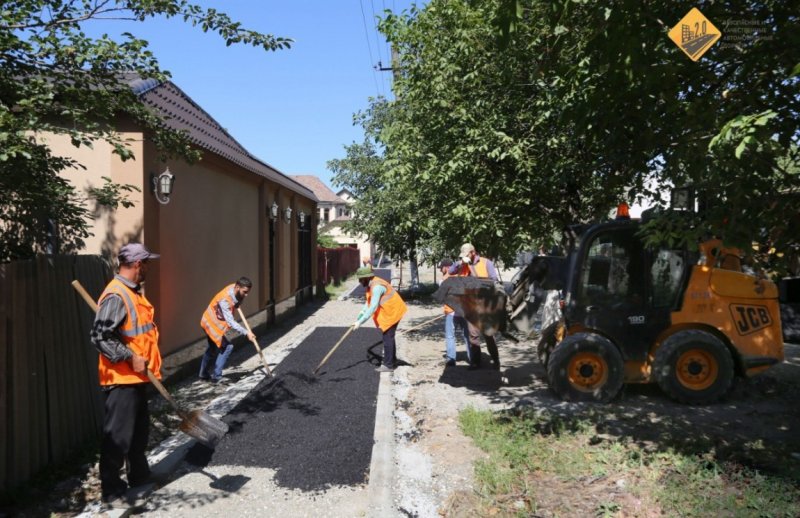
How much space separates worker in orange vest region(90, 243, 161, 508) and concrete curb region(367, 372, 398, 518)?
1.74 m

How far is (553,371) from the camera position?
609 cm

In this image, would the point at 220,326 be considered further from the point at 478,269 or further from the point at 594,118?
the point at 594,118

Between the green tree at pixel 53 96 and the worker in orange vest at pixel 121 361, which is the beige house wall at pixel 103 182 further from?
the worker in orange vest at pixel 121 361

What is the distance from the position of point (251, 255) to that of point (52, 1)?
772 cm

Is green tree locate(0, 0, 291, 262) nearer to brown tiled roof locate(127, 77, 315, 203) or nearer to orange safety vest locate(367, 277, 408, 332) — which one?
brown tiled roof locate(127, 77, 315, 203)

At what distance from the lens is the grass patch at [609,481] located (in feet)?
11.9

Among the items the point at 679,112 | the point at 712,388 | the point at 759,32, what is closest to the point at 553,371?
the point at 712,388

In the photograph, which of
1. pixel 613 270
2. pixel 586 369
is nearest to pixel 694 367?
pixel 586 369

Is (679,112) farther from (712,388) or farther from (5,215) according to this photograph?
(5,215)

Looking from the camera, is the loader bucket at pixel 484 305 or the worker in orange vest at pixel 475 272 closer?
the loader bucket at pixel 484 305

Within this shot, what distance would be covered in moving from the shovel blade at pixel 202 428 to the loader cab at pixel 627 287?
3.89 m

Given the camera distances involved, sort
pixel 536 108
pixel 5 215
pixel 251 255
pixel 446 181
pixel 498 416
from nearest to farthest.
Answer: pixel 5 215 < pixel 498 416 < pixel 536 108 < pixel 446 181 < pixel 251 255

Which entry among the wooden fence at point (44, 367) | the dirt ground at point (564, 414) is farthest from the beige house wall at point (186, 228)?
the dirt ground at point (564, 414)

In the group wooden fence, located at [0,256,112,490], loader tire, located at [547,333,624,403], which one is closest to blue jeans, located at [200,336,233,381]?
wooden fence, located at [0,256,112,490]
